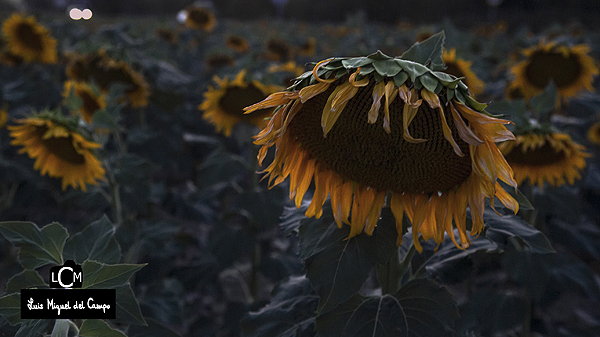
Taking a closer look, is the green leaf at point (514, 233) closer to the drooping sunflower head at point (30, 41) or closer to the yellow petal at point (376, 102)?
the yellow petal at point (376, 102)

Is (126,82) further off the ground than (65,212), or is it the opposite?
(126,82)

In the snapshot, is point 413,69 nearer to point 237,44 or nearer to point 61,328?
point 61,328

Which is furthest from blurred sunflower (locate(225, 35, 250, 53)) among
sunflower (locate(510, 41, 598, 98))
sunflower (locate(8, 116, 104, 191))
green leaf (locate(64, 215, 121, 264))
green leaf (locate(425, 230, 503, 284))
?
green leaf (locate(425, 230, 503, 284))

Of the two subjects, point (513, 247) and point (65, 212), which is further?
point (65, 212)

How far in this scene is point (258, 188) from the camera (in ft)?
6.43

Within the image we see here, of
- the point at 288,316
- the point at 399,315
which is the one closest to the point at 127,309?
the point at 288,316

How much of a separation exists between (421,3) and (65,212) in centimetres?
1307

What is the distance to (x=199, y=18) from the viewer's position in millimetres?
4379

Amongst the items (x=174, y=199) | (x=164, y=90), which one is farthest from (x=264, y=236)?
(x=164, y=90)

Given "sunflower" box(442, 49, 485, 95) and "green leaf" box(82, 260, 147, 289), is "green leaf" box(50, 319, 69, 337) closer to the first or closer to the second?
"green leaf" box(82, 260, 147, 289)

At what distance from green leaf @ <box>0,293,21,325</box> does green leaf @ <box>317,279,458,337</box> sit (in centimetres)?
54

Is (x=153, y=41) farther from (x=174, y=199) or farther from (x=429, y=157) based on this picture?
(x=429, y=157)

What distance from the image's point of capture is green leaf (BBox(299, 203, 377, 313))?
2.60 ft

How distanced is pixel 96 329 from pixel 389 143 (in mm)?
581
